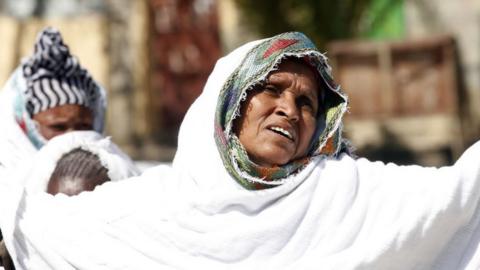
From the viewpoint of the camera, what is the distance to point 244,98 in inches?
162

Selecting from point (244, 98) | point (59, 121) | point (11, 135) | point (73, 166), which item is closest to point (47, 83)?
point (59, 121)

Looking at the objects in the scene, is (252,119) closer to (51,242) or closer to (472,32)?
(51,242)

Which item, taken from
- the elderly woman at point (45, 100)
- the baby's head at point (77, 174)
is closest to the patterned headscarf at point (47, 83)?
the elderly woman at point (45, 100)

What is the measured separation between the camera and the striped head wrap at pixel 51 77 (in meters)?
5.50

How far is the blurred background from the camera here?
48.8 ft

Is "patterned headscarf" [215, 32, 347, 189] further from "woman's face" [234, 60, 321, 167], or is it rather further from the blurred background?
the blurred background

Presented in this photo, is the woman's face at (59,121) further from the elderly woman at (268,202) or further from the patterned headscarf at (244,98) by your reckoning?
the patterned headscarf at (244,98)

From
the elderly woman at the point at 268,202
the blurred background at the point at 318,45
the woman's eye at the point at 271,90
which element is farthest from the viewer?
→ the blurred background at the point at 318,45

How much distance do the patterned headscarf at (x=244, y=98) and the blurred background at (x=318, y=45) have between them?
9.98 m

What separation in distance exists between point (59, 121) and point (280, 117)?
167cm

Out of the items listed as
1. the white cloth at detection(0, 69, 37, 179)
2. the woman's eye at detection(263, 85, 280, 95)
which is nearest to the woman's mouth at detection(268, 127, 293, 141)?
the woman's eye at detection(263, 85, 280, 95)

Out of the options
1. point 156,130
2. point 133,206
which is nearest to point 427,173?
point 133,206

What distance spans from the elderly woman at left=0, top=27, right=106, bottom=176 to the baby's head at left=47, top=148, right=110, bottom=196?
498 mm

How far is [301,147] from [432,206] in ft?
1.66
